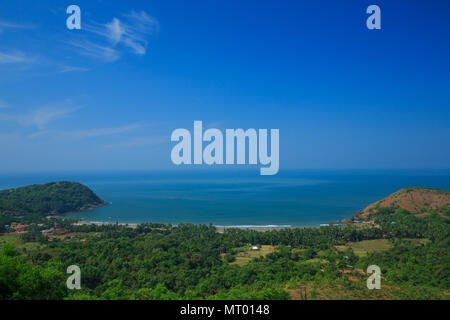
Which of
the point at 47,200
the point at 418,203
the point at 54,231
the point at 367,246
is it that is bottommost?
the point at 367,246

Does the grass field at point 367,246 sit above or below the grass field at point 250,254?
below

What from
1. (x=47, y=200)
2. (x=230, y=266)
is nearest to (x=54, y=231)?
(x=47, y=200)

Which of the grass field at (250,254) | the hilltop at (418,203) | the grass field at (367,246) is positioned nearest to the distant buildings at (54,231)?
the grass field at (250,254)

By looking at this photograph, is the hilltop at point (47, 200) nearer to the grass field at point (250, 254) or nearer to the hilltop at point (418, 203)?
the grass field at point (250, 254)

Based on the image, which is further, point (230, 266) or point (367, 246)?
point (367, 246)

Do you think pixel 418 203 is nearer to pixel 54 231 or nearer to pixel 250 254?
pixel 250 254
